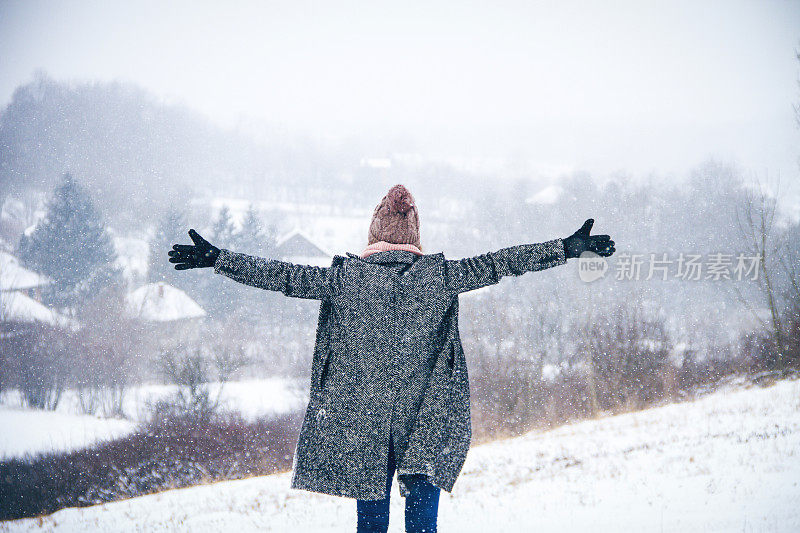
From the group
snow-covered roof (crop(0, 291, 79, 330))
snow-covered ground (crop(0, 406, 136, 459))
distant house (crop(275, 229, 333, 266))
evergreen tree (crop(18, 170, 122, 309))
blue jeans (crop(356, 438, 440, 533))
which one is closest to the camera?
blue jeans (crop(356, 438, 440, 533))

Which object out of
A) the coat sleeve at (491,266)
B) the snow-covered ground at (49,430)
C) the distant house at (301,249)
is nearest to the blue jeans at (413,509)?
the coat sleeve at (491,266)

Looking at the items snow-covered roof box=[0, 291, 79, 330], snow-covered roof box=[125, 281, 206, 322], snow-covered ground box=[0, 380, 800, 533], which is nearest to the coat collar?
snow-covered ground box=[0, 380, 800, 533]

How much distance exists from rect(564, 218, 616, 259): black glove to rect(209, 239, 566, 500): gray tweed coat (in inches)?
10.0

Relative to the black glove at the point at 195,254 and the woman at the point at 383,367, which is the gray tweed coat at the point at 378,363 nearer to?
the woman at the point at 383,367

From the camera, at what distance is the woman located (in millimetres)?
2055

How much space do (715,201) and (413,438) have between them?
43479 mm

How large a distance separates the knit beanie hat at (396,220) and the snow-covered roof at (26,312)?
45.3 meters

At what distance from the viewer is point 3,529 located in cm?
1747

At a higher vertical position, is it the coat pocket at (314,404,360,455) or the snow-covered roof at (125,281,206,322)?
the snow-covered roof at (125,281,206,322)

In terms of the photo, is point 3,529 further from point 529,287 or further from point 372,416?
point 529,287

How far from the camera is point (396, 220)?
2.16 metres

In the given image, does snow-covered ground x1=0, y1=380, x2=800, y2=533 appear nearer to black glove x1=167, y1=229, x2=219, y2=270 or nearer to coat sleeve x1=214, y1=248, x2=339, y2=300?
coat sleeve x1=214, y1=248, x2=339, y2=300

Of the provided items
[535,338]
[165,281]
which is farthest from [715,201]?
[165,281]

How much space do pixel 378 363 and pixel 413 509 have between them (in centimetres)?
57
